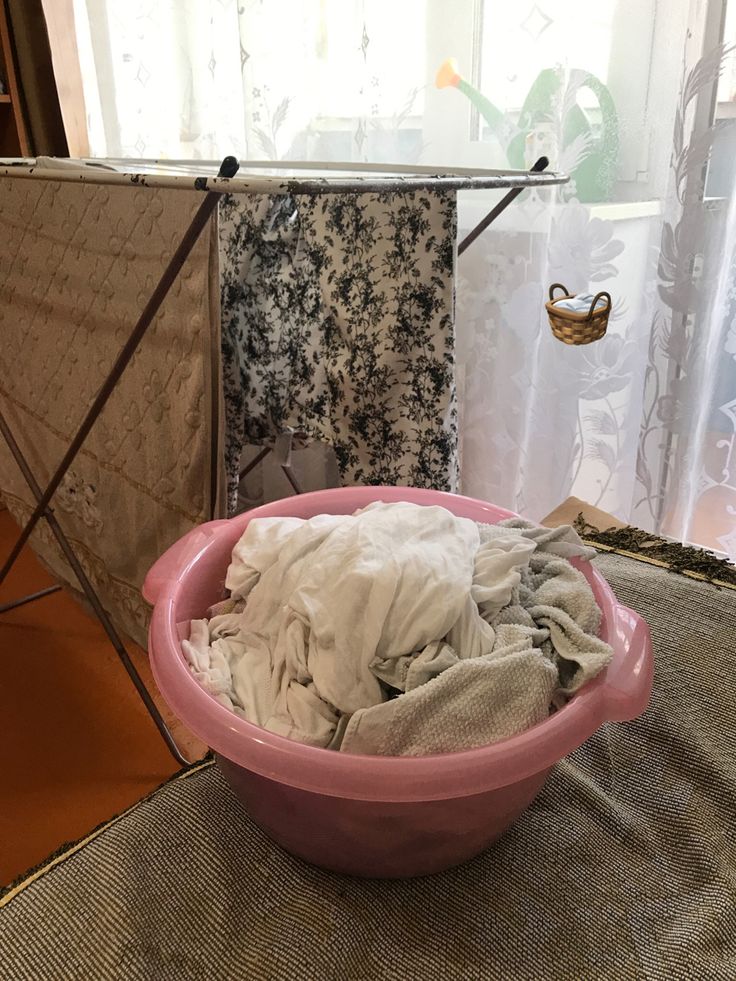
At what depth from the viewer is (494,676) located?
0.60 meters

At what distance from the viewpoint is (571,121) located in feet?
4.05

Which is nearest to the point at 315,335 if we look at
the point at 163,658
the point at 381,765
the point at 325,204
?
the point at 325,204

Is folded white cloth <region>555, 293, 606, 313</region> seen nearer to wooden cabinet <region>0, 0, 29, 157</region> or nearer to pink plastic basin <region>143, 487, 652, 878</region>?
pink plastic basin <region>143, 487, 652, 878</region>

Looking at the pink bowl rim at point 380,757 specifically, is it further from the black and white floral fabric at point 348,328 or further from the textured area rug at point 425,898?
the black and white floral fabric at point 348,328

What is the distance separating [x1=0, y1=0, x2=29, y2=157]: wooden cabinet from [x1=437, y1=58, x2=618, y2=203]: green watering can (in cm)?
120

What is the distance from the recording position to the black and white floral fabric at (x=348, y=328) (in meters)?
1.09

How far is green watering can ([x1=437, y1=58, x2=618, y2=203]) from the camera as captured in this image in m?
1.21

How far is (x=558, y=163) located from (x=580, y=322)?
31 cm

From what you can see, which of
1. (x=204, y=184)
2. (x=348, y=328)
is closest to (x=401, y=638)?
(x=204, y=184)

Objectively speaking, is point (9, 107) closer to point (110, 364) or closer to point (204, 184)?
point (110, 364)

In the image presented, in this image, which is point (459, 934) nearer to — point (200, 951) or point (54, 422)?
point (200, 951)

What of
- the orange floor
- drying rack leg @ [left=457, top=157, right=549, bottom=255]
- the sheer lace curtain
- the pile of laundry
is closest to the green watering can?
the sheer lace curtain

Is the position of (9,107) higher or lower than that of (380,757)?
higher

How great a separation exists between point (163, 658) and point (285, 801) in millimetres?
155
